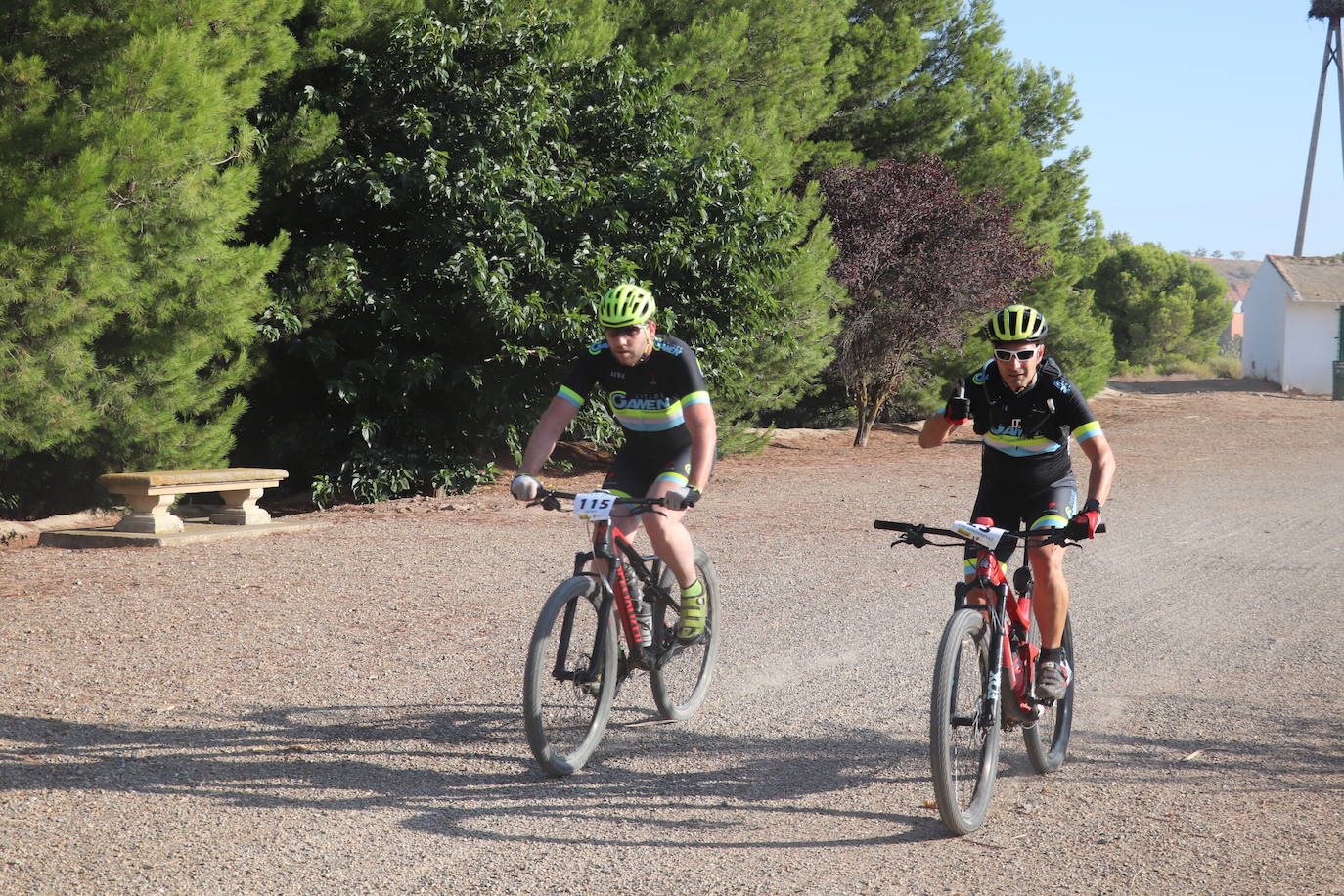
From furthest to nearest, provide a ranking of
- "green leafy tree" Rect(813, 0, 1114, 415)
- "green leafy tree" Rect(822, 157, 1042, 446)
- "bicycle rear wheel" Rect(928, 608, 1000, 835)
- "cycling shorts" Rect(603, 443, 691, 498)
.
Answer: "green leafy tree" Rect(813, 0, 1114, 415) < "green leafy tree" Rect(822, 157, 1042, 446) < "cycling shorts" Rect(603, 443, 691, 498) < "bicycle rear wheel" Rect(928, 608, 1000, 835)

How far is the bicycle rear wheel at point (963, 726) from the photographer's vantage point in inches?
165

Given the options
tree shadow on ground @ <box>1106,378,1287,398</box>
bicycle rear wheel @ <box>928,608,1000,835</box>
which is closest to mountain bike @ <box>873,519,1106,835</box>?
bicycle rear wheel @ <box>928,608,1000,835</box>

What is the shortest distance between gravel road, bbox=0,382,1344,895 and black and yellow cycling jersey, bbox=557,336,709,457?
1.30 m

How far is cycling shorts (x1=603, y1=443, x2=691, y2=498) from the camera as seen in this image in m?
5.45

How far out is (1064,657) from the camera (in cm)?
500

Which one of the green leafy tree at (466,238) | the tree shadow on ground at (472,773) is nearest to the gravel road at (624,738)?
the tree shadow on ground at (472,773)

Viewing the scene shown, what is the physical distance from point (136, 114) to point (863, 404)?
14.7 metres

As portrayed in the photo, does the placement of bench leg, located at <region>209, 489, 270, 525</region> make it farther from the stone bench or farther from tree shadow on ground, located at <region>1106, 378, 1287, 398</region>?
tree shadow on ground, located at <region>1106, 378, 1287, 398</region>

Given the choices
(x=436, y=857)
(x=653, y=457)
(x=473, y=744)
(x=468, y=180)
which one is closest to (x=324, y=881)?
(x=436, y=857)

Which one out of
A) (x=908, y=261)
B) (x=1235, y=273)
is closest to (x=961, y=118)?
(x=908, y=261)

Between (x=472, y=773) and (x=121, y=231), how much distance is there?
7573 mm

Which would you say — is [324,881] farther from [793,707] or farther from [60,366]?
[60,366]

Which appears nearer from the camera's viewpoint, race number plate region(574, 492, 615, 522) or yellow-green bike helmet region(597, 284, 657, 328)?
race number plate region(574, 492, 615, 522)

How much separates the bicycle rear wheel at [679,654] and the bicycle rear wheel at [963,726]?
1.47 m
